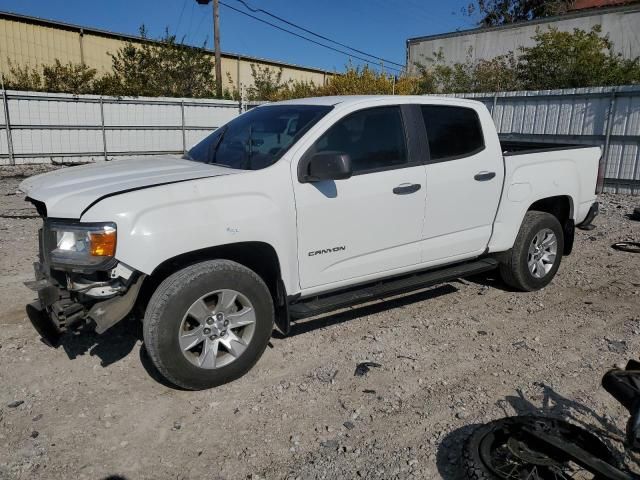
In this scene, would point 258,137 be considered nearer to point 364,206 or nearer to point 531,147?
point 364,206

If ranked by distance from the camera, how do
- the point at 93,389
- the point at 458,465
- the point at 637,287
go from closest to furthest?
1. the point at 458,465
2. the point at 93,389
3. the point at 637,287

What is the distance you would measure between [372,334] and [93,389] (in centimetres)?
211

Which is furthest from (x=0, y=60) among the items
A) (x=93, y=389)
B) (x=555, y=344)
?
(x=555, y=344)

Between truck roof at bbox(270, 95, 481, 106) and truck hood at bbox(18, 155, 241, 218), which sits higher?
truck roof at bbox(270, 95, 481, 106)

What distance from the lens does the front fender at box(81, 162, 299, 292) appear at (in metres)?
3.04

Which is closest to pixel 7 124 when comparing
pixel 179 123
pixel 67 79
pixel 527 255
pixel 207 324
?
pixel 179 123

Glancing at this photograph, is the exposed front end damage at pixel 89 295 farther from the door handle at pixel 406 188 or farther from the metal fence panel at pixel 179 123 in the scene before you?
the metal fence panel at pixel 179 123

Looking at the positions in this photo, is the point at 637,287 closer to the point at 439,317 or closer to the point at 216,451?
the point at 439,317

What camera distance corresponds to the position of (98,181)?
11.4ft

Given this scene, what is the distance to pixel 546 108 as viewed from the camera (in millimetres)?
12781

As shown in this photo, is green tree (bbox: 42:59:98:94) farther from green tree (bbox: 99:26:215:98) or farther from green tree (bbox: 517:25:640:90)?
green tree (bbox: 517:25:640:90)

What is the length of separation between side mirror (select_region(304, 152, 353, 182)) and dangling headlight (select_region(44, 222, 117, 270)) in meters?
1.31

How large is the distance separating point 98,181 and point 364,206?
1.83 m

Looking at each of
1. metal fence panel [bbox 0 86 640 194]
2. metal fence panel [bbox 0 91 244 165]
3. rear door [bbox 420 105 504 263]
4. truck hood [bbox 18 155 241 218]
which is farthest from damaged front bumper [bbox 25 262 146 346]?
metal fence panel [bbox 0 91 244 165]
